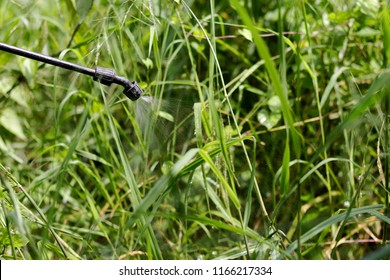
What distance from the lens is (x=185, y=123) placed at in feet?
5.08

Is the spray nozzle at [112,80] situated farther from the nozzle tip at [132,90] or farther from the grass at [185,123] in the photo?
the grass at [185,123]

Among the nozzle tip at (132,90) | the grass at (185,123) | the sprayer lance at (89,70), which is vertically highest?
the sprayer lance at (89,70)

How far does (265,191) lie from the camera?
156cm

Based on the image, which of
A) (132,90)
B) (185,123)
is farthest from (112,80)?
(185,123)

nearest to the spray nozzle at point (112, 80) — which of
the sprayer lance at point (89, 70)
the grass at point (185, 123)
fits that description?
the sprayer lance at point (89, 70)

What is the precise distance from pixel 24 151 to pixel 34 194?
237 mm

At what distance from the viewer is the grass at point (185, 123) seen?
1435 mm

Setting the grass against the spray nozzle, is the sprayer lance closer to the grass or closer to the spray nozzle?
the spray nozzle

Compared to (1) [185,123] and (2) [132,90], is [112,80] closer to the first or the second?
(2) [132,90]

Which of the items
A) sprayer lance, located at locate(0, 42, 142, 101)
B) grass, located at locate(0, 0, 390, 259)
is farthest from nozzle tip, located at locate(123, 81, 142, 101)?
grass, located at locate(0, 0, 390, 259)

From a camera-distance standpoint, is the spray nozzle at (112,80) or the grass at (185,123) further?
the grass at (185,123)

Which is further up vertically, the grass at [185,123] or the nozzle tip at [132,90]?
the nozzle tip at [132,90]

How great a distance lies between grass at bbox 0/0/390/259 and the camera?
4.71ft
